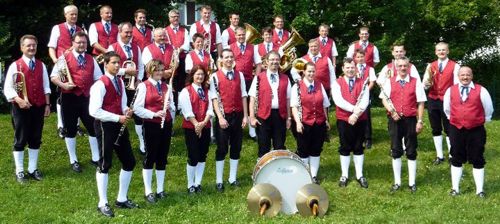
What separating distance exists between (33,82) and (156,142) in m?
2.24

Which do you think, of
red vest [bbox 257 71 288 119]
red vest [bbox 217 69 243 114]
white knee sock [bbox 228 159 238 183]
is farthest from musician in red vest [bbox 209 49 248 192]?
red vest [bbox 257 71 288 119]

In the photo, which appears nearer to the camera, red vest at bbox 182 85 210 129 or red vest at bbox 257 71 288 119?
red vest at bbox 182 85 210 129

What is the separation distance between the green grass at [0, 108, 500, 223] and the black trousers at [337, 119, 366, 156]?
0.54m

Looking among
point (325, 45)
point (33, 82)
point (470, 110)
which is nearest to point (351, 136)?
point (470, 110)

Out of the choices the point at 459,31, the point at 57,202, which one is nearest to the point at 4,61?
the point at 57,202

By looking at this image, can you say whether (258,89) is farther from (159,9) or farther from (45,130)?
(159,9)

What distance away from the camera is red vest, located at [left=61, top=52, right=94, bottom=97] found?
9.27 m

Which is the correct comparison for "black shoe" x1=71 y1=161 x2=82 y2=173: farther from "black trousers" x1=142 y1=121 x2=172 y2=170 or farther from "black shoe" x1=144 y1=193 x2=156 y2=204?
"black trousers" x1=142 y1=121 x2=172 y2=170

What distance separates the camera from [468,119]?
28.1 ft

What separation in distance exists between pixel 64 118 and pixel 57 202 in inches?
59.9

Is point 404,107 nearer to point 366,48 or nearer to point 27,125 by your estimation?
point 366,48

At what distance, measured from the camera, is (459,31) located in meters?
24.1

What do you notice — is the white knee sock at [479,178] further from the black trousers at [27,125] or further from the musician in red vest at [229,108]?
the black trousers at [27,125]

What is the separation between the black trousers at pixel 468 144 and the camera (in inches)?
341
